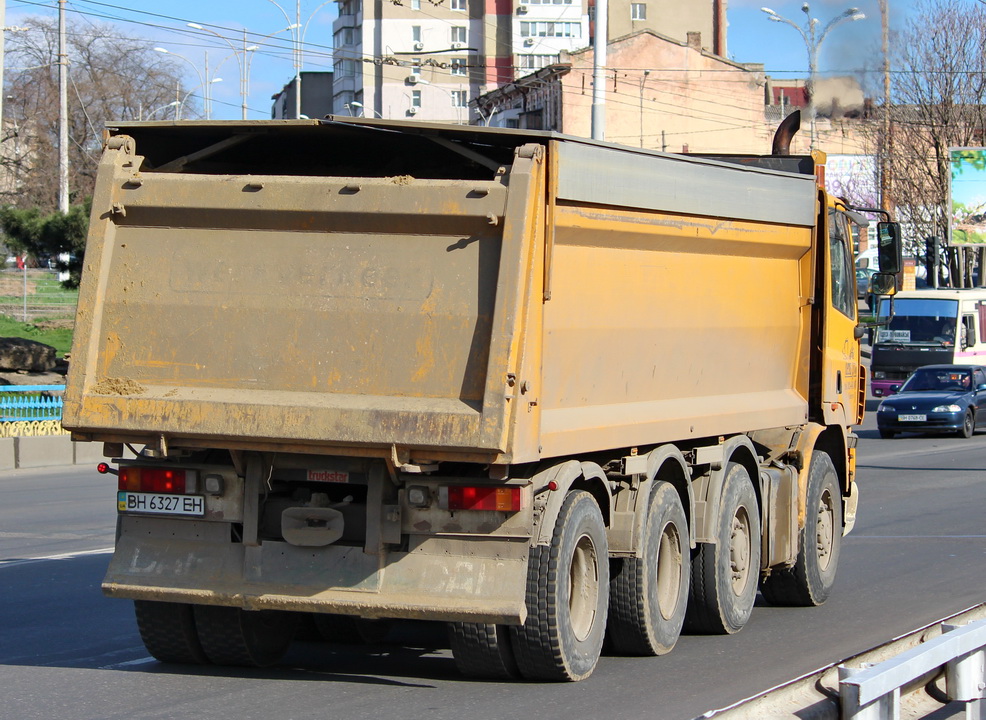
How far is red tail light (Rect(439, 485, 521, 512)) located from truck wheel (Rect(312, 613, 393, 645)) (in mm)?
1856

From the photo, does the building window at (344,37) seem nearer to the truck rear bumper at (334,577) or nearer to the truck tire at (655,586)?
the truck tire at (655,586)

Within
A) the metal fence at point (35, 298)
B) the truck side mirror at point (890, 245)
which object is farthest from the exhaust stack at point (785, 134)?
the metal fence at point (35, 298)

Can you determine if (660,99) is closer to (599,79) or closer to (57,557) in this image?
(599,79)

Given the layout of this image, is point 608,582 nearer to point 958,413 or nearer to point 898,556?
point 898,556

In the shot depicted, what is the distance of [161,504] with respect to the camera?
7020mm

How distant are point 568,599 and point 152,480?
2.16m

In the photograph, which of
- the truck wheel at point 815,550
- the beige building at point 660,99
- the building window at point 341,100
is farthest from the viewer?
the building window at point 341,100

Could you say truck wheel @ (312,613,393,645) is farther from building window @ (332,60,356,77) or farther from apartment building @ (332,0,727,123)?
building window @ (332,60,356,77)

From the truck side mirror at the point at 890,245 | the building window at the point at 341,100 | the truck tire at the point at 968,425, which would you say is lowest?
the truck tire at the point at 968,425

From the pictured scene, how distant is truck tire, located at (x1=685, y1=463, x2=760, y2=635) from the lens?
870 centimetres

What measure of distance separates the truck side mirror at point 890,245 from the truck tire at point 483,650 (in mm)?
5433

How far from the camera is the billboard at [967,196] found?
46000 millimetres

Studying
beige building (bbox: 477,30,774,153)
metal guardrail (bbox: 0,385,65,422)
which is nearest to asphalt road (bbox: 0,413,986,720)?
metal guardrail (bbox: 0,385,65,422)

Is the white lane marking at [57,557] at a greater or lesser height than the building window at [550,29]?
lesser
